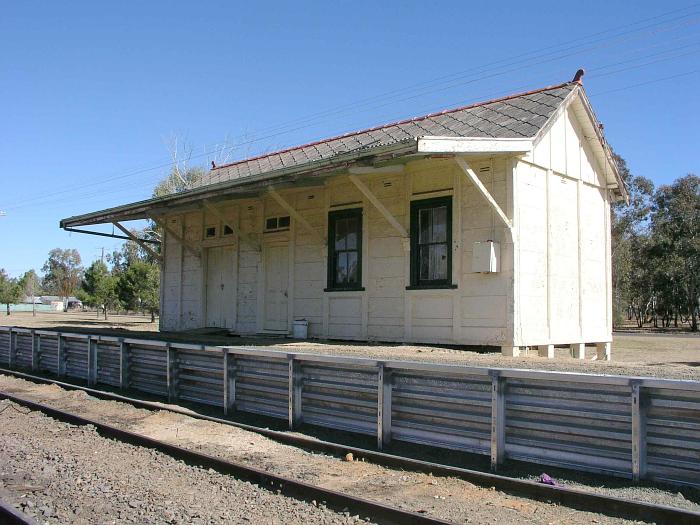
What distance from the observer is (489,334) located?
38.8 feet

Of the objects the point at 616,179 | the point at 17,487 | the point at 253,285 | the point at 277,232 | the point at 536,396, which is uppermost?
the point at 616,179

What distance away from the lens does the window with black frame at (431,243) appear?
12656mm

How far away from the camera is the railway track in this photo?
15.7ft

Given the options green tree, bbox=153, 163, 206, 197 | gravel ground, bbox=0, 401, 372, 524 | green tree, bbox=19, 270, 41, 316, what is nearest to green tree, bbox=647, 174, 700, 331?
green tree, bbox=153, 163, 206, 197

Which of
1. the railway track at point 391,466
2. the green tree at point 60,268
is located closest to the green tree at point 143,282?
the railway track at point 391,466

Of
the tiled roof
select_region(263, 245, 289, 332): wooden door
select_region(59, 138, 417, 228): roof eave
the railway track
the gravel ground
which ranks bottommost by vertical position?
the gravel ground

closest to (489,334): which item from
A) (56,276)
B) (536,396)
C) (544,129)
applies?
(544,129)

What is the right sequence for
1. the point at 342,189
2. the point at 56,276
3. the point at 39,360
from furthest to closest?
1. the point at 56,276
2. the point at 39,360
3. the point at 342,189

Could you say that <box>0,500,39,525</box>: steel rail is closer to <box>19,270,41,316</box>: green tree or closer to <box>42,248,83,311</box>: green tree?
<box>19,270,41,316</box>: green tree

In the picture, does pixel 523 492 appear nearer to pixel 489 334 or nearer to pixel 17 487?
pixel 17 487

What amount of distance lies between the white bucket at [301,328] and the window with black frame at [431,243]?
10.5 ft

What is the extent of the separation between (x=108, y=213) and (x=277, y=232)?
16.2 feet

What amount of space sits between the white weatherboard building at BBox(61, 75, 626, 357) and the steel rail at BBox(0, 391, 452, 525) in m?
5.59

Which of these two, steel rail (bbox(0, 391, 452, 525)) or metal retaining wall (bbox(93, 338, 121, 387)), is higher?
metal retaining wall (bbox(93, 338, 121, 387))
